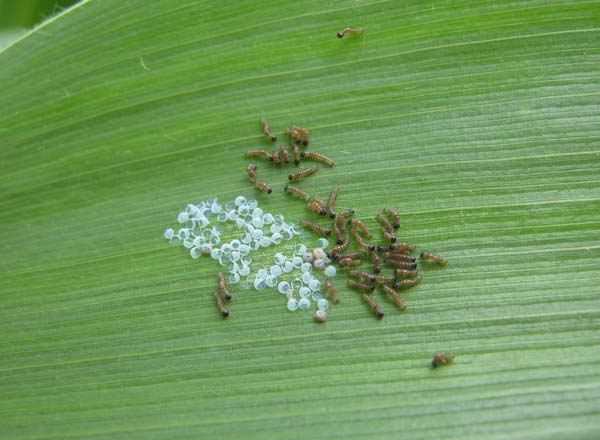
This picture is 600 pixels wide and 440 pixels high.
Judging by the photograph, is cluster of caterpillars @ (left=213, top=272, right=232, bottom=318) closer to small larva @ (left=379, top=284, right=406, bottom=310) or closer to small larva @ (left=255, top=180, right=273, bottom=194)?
small larva @ (left=255, top=180, right=273, bottom=194)

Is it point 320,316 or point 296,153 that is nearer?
point 320,316

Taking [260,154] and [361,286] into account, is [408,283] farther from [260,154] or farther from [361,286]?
[260,154]

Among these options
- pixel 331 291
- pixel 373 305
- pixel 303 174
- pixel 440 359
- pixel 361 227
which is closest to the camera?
pixel 440 359

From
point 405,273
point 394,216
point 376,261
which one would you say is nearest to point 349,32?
point 394,216

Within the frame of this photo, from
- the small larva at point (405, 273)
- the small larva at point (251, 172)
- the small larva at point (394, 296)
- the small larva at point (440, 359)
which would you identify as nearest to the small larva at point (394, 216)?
the small larva at point (405, 273)

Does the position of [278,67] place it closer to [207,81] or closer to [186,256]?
[207,81]

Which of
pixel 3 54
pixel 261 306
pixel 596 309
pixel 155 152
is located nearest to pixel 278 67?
pixel 155 152
